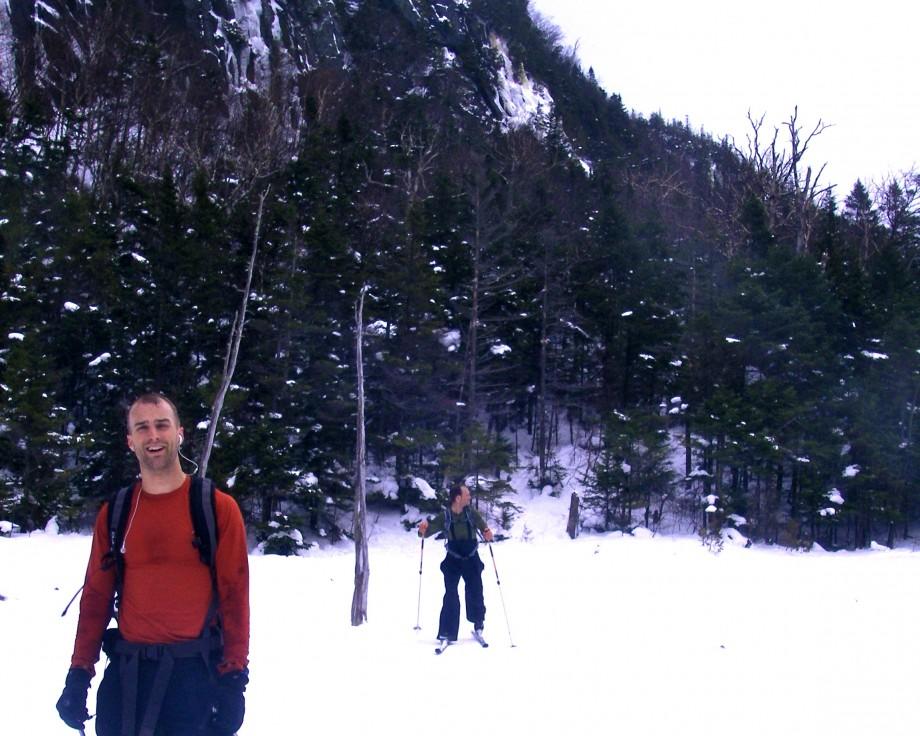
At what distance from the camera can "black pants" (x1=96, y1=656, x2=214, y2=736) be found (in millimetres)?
3225

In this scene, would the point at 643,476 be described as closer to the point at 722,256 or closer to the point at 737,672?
the point at 722,256

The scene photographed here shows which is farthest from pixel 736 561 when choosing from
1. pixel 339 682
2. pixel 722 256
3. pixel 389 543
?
pixel 722 256

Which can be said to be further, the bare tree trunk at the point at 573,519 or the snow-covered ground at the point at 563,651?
the bare tree trunk at the point at 573,519

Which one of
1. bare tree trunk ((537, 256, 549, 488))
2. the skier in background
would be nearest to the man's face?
the skier in background

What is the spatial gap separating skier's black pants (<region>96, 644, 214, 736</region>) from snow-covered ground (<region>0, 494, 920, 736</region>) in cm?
301

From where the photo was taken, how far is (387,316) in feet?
89.2

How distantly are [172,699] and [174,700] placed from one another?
10 mm

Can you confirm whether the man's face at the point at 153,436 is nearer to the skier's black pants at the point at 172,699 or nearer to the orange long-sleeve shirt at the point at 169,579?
the orange long-sleeve shirt at the point at 169,579

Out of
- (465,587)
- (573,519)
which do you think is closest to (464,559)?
(465,587)

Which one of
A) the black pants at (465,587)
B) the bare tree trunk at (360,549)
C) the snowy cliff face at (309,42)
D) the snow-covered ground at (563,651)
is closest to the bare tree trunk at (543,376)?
the snow-covered ground at (563,651)

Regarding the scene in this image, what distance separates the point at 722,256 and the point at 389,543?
1952 cm

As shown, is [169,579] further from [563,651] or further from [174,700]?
[563,651]

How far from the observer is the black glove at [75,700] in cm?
321

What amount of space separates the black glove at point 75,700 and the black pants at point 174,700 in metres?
0.06
